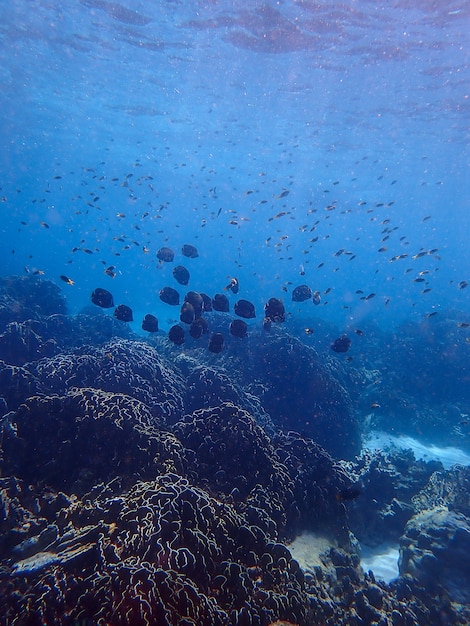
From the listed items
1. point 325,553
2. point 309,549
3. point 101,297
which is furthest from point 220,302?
point 325,553

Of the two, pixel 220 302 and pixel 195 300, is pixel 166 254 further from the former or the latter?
pixel 220 302

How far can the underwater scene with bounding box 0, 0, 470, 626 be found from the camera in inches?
201

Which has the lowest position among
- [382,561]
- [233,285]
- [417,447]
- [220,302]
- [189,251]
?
[417,447]

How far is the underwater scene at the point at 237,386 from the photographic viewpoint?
5.11 m

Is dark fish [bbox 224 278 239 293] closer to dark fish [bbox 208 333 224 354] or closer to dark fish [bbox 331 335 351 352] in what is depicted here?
dark fish [bbox 208 333 224 354]

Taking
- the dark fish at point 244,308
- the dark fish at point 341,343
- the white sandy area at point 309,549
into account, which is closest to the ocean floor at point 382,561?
the white sandy area at point 309,549

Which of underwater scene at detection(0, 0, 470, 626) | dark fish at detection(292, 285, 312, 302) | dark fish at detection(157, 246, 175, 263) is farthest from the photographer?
dark fish at detection(157, 246, 175, 263)

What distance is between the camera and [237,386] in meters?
12.4

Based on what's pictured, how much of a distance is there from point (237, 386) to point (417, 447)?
362 inches

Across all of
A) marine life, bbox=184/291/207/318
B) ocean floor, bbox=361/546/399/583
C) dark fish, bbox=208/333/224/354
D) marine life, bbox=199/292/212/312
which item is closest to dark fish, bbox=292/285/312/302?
marine life, bbox=199/292/212/312

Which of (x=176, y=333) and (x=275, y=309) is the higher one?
(x=275, y=309)

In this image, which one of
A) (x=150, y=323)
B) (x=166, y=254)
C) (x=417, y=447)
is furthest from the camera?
(x=417, y=447)

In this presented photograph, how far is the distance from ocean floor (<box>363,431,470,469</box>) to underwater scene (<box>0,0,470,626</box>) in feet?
0.42

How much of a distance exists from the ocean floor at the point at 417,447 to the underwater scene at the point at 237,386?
0.13m
